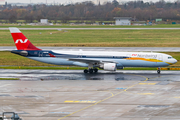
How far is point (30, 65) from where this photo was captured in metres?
54.0

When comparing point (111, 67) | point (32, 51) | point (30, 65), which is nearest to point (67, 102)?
point (111, 67)

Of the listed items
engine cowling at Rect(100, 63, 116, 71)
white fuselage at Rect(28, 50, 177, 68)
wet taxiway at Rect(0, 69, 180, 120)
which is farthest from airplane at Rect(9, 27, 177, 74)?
wet taxiway at Rect(0, 69, 180, 120)

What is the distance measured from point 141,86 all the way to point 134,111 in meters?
11.1

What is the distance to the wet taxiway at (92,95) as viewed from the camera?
80.4ft

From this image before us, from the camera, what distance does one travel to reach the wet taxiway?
965 inches

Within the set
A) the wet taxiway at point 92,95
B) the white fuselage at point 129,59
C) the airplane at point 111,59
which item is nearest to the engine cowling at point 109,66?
the airplane at point 111,59

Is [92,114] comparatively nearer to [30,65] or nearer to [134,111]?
[134,111]

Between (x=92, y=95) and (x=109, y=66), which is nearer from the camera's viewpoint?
(x=92, y=95)

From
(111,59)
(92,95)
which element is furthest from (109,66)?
(92,95)

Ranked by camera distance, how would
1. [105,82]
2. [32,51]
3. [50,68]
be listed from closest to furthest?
[105,82]
[32,51]
[50,68]

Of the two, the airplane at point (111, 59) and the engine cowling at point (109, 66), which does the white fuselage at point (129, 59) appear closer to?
the airplane at point (111, 59)

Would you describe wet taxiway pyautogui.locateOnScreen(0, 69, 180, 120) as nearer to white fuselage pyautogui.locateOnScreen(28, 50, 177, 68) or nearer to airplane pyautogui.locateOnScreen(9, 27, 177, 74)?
airplane pyautogui.locateOnScreen(9, 27, 177, 74)

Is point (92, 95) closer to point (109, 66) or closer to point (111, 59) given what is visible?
point (109, 66)

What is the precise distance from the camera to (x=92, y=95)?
102 ft
